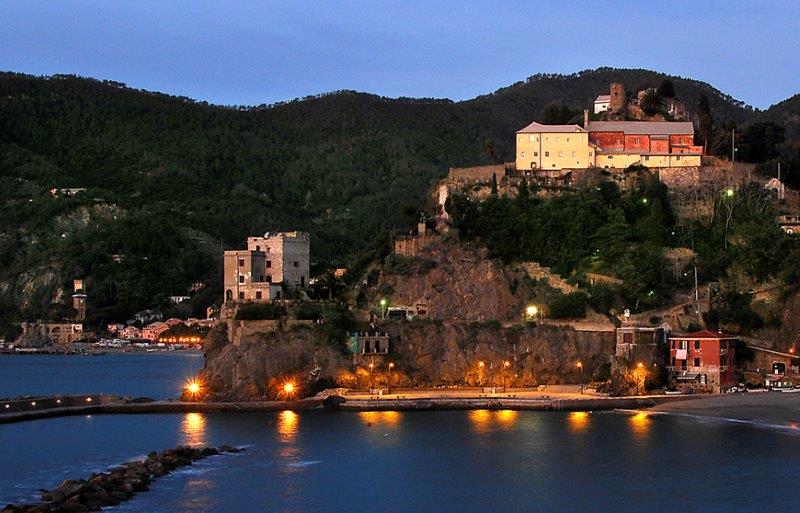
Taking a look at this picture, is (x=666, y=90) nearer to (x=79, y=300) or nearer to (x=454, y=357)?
(x=454, y=357)

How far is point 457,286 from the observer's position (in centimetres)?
7981

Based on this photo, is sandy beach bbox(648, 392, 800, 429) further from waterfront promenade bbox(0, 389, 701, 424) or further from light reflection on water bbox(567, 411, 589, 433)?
light reflection on water bbox(567, 411, 589, 433)

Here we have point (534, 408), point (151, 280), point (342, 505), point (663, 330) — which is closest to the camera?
point (342, 505)

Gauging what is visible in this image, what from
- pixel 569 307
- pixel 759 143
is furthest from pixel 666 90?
pixel 569 307

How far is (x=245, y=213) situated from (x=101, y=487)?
129812 millimetres

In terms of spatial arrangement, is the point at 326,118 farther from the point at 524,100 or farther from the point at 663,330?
the point at 663,330

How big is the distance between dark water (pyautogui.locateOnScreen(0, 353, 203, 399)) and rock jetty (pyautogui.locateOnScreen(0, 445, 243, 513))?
31.2 m

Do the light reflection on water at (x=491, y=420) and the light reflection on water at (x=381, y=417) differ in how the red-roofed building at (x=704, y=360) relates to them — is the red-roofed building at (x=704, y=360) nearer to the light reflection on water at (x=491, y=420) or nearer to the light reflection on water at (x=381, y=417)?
the light reflection on water at (x=491, y=420)

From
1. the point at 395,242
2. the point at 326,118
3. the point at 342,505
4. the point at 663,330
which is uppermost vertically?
the point at 326,118

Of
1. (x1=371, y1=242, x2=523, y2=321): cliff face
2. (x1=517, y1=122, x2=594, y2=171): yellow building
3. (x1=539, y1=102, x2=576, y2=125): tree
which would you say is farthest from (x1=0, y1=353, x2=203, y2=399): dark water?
(x1=539, y1=102, x2=576, y2=125): tree

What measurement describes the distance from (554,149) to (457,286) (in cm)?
1373

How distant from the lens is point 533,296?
79.5 m

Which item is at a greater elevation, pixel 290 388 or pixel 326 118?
pixel 326 118

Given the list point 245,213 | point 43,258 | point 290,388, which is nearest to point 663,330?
point 290,388
